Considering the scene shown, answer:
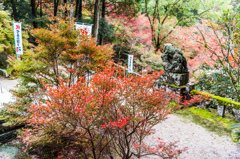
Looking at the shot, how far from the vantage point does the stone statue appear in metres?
6.67

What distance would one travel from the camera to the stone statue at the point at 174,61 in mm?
6668

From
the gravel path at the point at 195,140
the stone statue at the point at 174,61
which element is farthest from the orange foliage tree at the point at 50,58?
the gravel path at the point at 195,140

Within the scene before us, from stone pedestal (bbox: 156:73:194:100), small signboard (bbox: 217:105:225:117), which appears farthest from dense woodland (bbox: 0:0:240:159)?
small signboard (bbox: 217:105:225:117)

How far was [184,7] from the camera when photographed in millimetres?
13414

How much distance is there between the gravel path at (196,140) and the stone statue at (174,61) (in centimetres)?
235

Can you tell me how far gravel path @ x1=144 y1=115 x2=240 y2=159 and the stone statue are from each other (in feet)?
7.69

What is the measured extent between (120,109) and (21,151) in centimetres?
319

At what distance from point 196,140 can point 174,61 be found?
11.6 ft

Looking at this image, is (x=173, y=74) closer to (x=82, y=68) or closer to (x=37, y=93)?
(x=82, y=68)

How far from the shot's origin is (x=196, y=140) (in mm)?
4504

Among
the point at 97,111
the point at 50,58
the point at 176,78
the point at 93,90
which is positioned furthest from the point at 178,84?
the point at 50,58

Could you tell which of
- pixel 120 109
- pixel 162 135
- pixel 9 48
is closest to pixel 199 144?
pixel 162 135

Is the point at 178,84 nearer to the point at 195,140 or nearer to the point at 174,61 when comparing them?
the point at 174,61

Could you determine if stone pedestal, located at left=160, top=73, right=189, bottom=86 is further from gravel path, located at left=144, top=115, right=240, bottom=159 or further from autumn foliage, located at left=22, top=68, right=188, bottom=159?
autumn foliage, located at left=22, top=68, right=188, bottom=159
